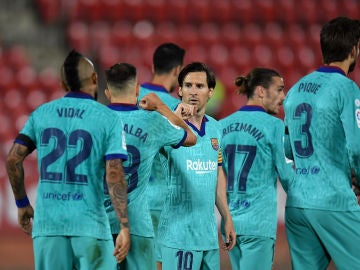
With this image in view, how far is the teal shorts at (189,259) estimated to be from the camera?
17.2 feet

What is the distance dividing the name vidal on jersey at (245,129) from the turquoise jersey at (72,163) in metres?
1.54

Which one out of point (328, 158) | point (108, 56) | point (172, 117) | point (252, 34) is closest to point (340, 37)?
point (328, 158)

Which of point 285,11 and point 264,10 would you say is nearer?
point 264,10

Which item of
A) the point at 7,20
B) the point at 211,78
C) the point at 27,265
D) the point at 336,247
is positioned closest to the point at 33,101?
the point at 7,20

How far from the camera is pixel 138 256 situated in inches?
215

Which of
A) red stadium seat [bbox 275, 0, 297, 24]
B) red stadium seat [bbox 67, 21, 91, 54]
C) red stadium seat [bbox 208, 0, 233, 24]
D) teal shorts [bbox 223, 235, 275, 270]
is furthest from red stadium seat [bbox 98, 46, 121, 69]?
teal shorts [bbox 223, 235, 275, 270]

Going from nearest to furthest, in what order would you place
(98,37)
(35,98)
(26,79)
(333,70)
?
(333,70), (35,98), (26,79), (98,37)

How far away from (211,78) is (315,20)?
1170cm

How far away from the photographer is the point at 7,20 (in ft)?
52.5

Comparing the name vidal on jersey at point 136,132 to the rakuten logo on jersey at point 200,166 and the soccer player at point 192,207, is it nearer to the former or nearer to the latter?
the soccer player at point 192,207

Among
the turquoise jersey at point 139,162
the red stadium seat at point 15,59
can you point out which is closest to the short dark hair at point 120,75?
the turquoise jersey at point 139,162

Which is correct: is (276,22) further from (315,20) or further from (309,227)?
(309,227)

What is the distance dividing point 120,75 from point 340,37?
1.44 m

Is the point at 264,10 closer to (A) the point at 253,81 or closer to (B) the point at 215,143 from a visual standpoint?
(A) the point at 253,81
